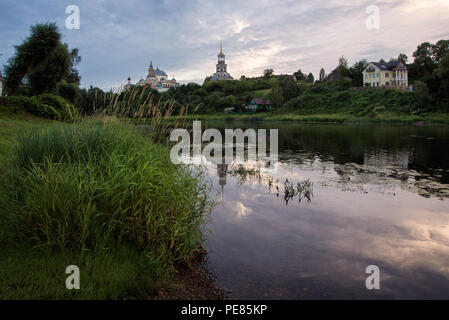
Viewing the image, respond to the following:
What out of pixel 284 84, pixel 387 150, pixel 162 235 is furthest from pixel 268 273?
pixel 284 84

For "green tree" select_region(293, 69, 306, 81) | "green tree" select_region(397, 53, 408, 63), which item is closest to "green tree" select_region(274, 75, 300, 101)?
"green tree" select_region(397, 53, 408, 63)

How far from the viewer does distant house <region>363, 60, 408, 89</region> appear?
73.6 metres

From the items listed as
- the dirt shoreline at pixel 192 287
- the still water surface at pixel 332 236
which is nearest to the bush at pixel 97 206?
the dirt shoreline at pixel 192 287

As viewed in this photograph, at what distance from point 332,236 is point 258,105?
281 ft

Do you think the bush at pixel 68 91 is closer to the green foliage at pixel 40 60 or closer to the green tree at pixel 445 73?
the green foliage at pixel 40 60

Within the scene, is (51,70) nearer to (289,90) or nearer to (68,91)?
(68,91)

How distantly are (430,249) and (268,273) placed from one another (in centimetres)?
337

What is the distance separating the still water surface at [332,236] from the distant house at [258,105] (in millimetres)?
73555

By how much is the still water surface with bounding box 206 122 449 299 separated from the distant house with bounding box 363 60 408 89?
70.4 metres

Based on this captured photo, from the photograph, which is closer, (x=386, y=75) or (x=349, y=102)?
(x=349, y=102)

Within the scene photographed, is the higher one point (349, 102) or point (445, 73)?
point (445, 73)

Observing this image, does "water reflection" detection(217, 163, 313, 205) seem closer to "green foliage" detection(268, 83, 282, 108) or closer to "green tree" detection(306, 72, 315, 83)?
"green foliage" detection(268, 83, 282, 108)

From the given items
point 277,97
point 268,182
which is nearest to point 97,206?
point 268,182

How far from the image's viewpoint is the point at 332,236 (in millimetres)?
6453
